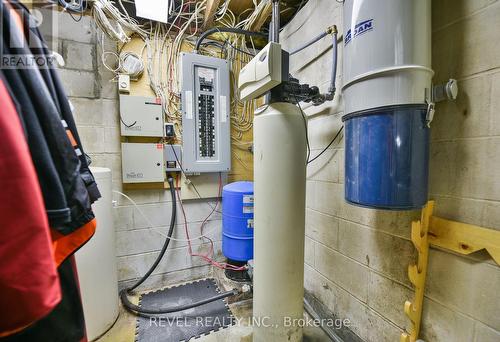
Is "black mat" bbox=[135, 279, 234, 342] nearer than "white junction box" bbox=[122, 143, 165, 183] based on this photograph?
Yes

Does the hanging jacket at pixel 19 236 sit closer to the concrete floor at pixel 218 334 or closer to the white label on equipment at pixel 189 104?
the concrete floor at pixel 218 334

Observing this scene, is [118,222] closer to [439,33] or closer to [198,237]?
[198,237]

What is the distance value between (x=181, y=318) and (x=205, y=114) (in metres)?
1.41

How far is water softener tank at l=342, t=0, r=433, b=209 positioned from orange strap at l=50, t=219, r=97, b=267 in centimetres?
84

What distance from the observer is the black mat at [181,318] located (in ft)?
4.18

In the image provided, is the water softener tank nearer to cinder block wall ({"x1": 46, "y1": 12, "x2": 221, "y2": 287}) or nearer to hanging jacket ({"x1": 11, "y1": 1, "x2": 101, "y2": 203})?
hanging jacket ({"x1": 11, "y1": 1, "x2": 101, "y2": 203})

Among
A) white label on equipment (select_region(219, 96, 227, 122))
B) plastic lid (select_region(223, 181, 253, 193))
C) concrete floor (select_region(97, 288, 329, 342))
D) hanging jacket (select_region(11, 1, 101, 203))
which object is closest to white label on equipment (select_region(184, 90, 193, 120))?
white label on equipment (select_region(219, 96, 227, 122))

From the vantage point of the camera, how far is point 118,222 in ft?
5.40

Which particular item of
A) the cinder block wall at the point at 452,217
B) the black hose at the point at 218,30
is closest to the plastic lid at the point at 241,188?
the cinder block wall at the point at 452,217

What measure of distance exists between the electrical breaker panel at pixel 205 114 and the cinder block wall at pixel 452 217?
899 mm

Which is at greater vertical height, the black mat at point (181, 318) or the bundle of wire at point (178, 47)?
the bundle of wire at point (178, 47)

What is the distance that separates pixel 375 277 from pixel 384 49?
1.00 meters

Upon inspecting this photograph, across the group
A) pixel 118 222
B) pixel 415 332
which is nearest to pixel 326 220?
pixel 415 332

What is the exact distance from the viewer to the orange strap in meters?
0.49
